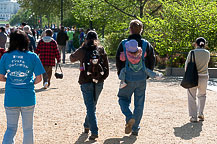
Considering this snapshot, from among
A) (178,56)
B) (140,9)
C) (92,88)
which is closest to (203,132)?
(92,88)

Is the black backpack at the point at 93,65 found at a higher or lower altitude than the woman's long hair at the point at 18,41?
lower

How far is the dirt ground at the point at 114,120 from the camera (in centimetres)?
663

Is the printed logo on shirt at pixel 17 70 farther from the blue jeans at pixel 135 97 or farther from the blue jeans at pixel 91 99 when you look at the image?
the blue jeans at pixel 135 97

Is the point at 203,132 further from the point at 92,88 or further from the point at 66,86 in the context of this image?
the point at 66,86

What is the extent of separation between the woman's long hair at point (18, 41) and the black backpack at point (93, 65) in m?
1.57

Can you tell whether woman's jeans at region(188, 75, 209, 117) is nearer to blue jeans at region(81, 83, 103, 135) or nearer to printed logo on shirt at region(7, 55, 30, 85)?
blue jeans at region(81, 83, 103, 135)

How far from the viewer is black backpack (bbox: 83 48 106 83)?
627cm

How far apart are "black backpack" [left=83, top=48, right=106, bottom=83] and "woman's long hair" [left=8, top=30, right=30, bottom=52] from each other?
1567 millimetres

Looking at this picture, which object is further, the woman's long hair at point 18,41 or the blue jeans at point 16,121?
the blue jeans at point 16,121

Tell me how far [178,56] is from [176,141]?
10.3 m

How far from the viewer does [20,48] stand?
15.9 feet

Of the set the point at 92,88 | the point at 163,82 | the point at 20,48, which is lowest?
the point at 163,82

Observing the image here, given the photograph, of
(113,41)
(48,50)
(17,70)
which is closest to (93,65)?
(17,70)

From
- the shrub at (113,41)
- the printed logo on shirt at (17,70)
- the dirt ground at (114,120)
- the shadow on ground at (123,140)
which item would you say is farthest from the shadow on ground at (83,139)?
the shrub at (113,41)
